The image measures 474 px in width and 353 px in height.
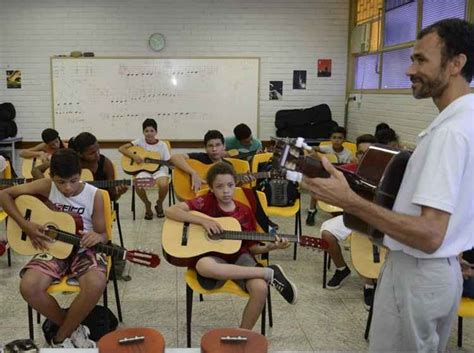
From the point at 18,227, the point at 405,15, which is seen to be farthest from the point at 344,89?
the point at 18,227

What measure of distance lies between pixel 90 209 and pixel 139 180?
3.60 feet

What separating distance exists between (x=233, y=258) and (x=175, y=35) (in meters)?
4.59

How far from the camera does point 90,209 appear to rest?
8.80 feet

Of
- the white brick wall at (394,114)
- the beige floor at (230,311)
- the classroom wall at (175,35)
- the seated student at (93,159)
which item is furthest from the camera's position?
the classroom wall at (175,35)

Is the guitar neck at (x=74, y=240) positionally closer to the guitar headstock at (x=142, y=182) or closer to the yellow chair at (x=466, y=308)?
the guitar headstock at (x=142, y=182)

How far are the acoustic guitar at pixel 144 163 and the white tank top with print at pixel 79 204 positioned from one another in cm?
258

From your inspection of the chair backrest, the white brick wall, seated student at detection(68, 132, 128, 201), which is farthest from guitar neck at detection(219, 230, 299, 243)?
the white brick wall

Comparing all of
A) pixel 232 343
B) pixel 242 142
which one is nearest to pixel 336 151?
pixel 242 142

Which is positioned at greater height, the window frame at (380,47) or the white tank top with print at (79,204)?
the window frame at (380,47)

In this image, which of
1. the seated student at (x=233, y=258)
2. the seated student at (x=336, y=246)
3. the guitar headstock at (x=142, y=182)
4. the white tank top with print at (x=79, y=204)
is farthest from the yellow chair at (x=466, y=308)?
the guitar headstock at (x=142, y=182)

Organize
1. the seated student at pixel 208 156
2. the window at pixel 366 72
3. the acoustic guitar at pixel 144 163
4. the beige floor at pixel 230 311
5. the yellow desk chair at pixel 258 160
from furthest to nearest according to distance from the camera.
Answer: the window at pixel 366 72
the acoustic guitar at pixel 144 163
the yellow desk chair at pixel 258 160
the seated student at pixel 208 156
the beige floor at pixel 230 311

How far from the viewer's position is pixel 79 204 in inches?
106

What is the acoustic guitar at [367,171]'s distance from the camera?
53.9 inches

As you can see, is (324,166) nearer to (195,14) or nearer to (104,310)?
(104,310)
